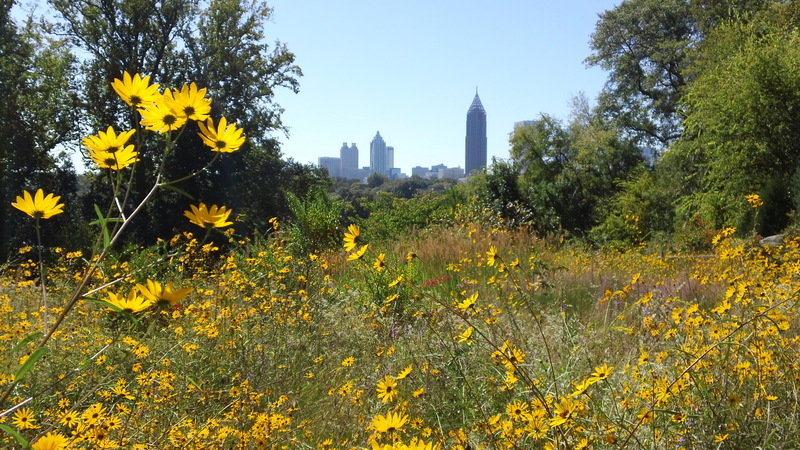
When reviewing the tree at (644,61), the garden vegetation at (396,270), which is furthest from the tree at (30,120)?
the tree at (644,61)

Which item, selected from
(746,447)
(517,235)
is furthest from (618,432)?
(517,235)

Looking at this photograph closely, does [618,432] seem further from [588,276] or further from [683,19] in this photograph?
[683,19]

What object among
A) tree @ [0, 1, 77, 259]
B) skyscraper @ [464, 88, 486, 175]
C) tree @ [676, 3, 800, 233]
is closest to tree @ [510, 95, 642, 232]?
tree @ [676, 3, 800, 233]

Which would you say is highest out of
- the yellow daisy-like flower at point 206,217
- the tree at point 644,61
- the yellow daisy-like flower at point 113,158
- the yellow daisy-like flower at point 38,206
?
the tree at point 644,61

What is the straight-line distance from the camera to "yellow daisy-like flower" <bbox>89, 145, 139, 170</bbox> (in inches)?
34.0

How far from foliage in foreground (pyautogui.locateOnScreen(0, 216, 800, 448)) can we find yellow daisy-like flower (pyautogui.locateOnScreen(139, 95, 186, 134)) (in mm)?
208

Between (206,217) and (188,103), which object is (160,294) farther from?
(188,103)

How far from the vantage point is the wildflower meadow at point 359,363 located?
2.97 ft

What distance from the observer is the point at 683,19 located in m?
20.6

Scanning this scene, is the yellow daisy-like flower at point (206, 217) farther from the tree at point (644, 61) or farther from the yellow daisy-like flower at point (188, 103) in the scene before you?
the tree at point (644, 61)

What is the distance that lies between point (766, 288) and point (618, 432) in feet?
3.84

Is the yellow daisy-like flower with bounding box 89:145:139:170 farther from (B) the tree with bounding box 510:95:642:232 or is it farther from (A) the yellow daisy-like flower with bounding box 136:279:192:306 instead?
(B) the tree with bounding box 510:95:642:232

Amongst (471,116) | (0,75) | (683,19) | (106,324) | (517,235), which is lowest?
(106,324)

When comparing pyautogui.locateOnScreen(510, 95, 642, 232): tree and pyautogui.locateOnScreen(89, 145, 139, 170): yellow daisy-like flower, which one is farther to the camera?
pyautogui.locateOnScreen(510, 95, 642, 232): tree
